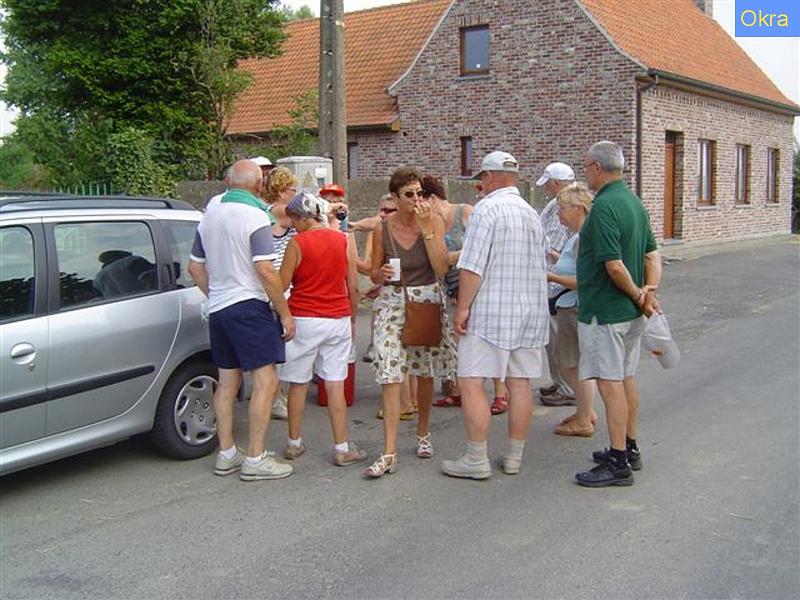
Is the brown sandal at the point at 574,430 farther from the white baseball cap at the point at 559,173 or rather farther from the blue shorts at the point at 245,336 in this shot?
the blue shorts at the point at 245,336

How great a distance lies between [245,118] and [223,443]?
69.4 ft

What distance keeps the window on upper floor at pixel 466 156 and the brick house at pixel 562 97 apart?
0.08 ft

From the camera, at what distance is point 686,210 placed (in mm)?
21828

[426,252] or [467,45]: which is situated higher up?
[467,45]

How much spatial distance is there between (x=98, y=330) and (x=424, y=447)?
227cm

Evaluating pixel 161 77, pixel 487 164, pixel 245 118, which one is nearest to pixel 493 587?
pixel 487 164

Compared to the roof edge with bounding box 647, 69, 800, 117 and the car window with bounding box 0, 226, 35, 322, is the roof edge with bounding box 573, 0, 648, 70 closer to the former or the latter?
the roof edge with bounding box 647, 69, 800, 117

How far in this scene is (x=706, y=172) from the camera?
23.4m

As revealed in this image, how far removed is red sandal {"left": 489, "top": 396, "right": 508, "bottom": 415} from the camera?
7.23 metres

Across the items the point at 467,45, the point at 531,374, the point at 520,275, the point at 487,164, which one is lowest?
the point at 531,374

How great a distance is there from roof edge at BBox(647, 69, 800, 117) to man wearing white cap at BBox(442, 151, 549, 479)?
1464 centimetres

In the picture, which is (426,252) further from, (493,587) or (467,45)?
(467,45)

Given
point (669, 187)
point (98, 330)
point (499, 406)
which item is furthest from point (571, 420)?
point (669, 187)

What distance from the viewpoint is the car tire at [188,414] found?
5.82m
